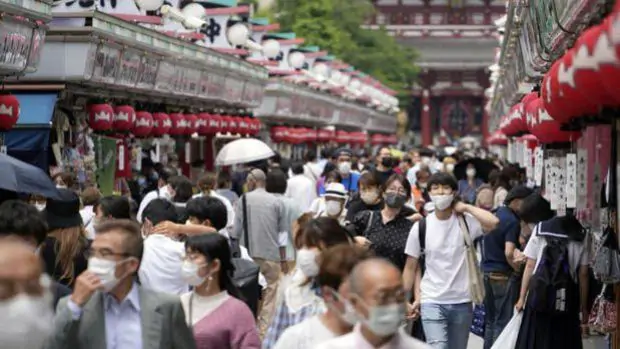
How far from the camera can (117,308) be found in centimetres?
648

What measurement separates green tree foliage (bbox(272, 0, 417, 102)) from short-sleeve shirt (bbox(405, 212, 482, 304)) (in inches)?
2059

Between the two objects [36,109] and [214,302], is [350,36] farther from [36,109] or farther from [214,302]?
[214,302]

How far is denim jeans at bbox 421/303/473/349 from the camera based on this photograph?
1059 cm

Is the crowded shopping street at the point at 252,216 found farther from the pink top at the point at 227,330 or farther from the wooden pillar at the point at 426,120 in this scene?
the wooden pillar at the point at 426,120

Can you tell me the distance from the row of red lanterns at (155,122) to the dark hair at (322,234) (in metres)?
12.2

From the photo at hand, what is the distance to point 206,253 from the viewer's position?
289 inches

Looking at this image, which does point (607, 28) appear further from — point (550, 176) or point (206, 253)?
point (550, 176)

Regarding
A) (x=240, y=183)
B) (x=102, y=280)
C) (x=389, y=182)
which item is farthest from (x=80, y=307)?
(x=240, y=183)

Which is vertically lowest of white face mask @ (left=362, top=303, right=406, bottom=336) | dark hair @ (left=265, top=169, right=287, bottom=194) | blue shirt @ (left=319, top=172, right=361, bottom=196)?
white face mask @ (left=362, top=303, right=406, bottom=336)

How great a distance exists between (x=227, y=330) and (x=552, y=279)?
3961 millimetres

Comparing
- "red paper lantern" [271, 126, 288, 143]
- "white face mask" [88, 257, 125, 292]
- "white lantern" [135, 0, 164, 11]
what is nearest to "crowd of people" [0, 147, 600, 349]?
"white face mask" [88, 257, 125, 292]

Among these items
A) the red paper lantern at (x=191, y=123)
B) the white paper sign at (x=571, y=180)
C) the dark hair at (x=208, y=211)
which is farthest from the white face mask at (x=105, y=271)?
the red paper lantern at (x=191, y=123)

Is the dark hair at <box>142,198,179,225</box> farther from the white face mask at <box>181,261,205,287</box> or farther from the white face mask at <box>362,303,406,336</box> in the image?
the white face mask at <box>362,303,406,336</box>

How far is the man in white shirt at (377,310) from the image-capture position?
18.4ft
